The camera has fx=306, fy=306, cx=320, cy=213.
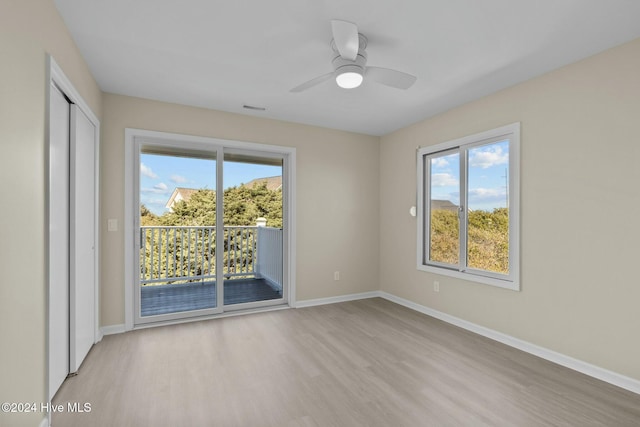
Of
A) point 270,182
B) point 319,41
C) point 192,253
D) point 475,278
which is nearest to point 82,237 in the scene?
point 192,253

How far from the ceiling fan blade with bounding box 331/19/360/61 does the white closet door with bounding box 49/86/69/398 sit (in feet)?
6.07

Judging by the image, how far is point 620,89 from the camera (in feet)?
7.52

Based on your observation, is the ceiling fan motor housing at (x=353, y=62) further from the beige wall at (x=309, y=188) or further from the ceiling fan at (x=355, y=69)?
the beige wall at (x=309, y=188)

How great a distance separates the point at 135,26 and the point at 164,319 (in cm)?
295

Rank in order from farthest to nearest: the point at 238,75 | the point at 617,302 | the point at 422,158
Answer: the point at 422,158, the point at 238,75, the point at 617,302

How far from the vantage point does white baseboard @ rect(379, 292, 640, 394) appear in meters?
2.25

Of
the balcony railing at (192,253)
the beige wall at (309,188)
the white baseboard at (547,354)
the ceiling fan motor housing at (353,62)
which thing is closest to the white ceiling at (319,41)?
the ceiling fan motor housing at (353,62)

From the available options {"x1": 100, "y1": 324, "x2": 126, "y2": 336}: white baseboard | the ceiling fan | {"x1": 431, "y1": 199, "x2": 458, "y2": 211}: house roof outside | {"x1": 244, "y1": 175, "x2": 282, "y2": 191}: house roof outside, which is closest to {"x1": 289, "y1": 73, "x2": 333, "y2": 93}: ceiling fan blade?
the ceiling fan

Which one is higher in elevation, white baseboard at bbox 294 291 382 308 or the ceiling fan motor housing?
the ceiling fan motor housing

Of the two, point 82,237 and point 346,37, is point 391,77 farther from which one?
point 82,237

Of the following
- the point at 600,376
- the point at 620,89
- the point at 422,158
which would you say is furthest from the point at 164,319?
the point at 620,89

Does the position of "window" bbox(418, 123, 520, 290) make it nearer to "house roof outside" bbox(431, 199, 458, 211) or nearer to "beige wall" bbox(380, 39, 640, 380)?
"house roof outside" bbox(431, 199, 458, 211)

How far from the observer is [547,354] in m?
2.70

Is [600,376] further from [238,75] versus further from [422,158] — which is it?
[238,75]
